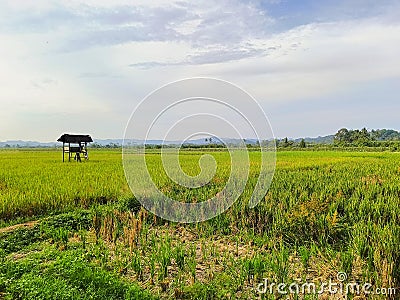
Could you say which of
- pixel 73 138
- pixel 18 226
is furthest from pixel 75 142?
pixel 18 226

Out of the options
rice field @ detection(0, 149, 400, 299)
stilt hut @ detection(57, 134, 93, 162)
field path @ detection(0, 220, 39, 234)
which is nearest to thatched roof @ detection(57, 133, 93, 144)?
stilt hut @ detection(57, 134, 93, 162)

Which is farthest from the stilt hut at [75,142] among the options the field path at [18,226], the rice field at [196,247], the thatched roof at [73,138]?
the field path at [18,226]

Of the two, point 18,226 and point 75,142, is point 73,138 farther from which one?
point 18,226

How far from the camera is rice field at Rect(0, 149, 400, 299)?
12.2 feet

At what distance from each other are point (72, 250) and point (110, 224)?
1113 mm

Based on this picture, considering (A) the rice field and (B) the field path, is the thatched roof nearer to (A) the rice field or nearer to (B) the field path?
(A) the rice field

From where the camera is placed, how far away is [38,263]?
14.5 feet

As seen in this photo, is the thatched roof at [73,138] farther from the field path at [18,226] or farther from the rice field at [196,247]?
the field path at [18,226]

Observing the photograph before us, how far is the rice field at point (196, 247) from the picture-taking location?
3.73m

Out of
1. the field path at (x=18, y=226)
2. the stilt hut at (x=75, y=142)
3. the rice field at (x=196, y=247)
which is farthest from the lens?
the stilt hut at (x=75, y=142)

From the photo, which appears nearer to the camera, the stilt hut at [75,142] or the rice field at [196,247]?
the rice field at [196,247]

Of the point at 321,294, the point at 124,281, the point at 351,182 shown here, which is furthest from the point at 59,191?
the point at 351,182

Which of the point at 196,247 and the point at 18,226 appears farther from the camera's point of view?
the point at 18,226

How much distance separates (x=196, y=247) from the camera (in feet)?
17.5
